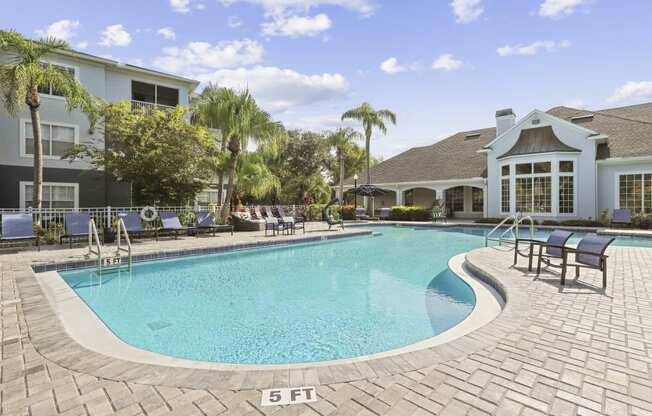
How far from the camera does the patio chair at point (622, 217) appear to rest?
1662cm

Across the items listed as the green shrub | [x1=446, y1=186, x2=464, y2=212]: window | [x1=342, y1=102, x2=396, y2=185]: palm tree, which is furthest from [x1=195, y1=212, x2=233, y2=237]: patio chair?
[x1=446, y1=186, x2=464, y2=212]: window

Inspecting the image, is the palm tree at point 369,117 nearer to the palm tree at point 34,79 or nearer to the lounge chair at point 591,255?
the palm tree at point 34,79

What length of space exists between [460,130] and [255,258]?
25.6m

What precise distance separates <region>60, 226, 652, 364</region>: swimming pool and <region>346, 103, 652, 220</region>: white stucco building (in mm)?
13214

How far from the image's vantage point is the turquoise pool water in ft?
A: 14.4

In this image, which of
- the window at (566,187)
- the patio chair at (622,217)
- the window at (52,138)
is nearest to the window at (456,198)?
the window at (566,187)

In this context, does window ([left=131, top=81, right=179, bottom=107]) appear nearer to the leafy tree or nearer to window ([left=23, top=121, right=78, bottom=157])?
window ([left=23, top=121, right=78, bottom=157])

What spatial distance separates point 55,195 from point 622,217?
27.5 meters

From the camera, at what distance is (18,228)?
977cm

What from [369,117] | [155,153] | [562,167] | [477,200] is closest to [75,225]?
[155,153]

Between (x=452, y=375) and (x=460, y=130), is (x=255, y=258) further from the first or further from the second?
(x=460, y=130)

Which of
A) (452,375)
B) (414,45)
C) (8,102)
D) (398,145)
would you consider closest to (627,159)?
(414,45)

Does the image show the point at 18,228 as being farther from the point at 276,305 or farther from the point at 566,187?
the point at 566,187

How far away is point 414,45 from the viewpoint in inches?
526
